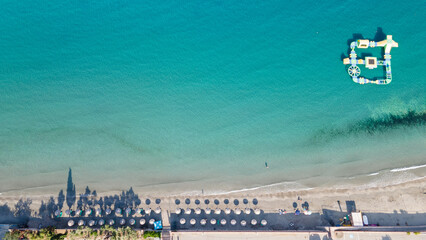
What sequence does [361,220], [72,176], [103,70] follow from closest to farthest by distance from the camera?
[361,220] < [72,176] < [103,70]

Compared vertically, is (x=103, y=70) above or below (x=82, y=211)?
above

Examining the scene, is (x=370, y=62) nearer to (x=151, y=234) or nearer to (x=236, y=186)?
(x=236, y=186)

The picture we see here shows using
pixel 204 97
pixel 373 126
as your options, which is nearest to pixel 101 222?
pixel 204 97

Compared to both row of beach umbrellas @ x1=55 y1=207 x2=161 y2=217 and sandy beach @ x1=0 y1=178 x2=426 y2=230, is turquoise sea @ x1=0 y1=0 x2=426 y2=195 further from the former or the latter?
row of beach umbrellas @ x1=55 y1=207 x2=161 y2=217

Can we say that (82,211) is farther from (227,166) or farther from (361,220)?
(361,220)

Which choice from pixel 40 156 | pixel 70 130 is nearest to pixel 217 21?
pixel 70 130

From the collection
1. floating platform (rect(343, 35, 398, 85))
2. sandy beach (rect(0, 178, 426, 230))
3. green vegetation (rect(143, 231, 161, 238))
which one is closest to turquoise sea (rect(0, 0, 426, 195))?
floating platform (rect(343, 35, 398, 85))

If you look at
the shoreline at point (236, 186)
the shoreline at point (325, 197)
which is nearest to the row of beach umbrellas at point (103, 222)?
the shoreline at point (325, 197)
